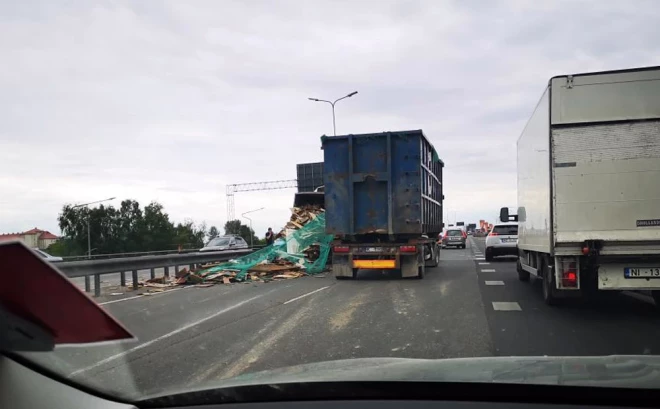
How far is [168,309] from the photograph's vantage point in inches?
389

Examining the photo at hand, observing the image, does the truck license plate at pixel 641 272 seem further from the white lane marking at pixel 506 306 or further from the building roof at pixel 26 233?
the building roof at pixel 26 233

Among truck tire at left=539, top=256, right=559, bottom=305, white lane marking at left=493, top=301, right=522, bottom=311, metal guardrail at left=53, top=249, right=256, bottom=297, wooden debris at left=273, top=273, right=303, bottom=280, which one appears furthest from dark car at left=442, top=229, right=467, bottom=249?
truck tire at left=539, top=256, right=559, bottom=305

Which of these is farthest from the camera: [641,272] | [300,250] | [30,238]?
[300,250]

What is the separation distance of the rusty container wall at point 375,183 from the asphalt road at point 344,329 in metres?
2.58

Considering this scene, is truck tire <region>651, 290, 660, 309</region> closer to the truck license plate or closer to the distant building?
the truck license plate

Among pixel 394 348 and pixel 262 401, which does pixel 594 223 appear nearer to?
pixel 394 348

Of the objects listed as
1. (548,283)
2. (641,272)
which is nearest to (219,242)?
(548,283)

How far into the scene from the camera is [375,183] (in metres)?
14.4

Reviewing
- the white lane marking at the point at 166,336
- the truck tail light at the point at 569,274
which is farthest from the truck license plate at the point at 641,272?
the white lane marking at the point at 166,336

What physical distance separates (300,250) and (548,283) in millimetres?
10284

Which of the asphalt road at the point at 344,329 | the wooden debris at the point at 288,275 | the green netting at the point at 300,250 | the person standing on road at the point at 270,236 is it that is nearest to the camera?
the asphalt road at the point at 344,329

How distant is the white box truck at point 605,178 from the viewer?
24.5ft

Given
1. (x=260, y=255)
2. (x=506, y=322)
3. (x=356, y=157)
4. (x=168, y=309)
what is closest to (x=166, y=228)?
(x=260, y=255)

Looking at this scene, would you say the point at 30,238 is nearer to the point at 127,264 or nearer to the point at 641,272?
the point at 641,272
